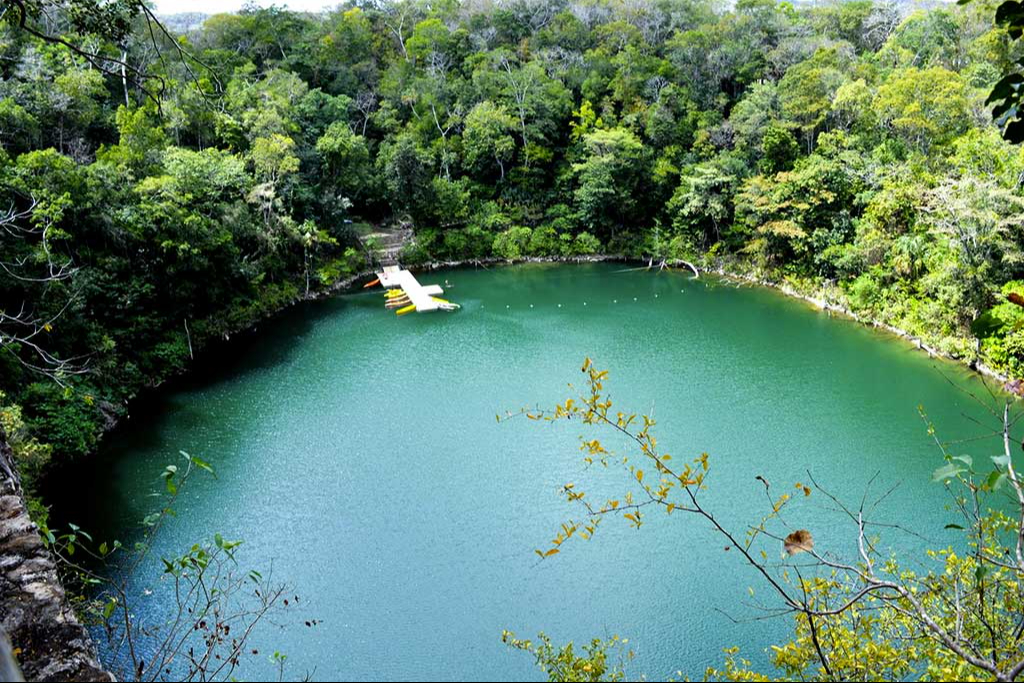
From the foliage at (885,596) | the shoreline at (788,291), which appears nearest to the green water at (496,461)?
the shoreline at (788,291)

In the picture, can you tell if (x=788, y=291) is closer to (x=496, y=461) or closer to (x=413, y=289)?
Answer: (x=413, y=289)

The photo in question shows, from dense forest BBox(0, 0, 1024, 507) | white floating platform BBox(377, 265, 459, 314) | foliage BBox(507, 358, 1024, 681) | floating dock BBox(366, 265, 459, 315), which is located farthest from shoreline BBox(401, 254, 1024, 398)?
foliage BBox(507, 358, 1024, 681)

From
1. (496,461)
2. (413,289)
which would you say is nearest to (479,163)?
(413,289)

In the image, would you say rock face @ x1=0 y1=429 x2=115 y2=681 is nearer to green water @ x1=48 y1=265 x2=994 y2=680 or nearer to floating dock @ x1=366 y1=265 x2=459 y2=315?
green water @ x1=48 y1=265 x2=994 y2=680

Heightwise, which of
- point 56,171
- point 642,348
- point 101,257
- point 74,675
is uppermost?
point 74,675

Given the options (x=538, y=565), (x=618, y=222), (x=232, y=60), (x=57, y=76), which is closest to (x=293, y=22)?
(x=232, y=60)

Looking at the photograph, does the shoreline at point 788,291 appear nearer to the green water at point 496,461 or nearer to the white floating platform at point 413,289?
the green water at point 496,461

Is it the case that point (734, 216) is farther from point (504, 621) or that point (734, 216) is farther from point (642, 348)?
point (504, 621)
